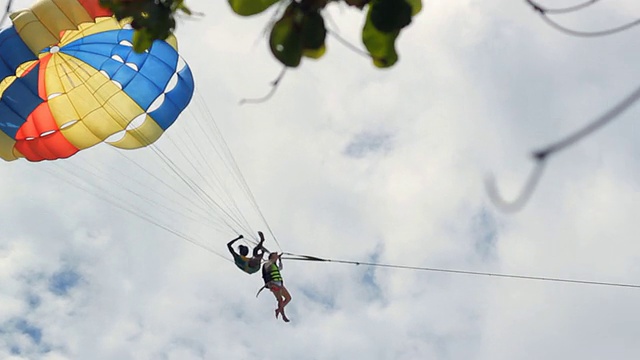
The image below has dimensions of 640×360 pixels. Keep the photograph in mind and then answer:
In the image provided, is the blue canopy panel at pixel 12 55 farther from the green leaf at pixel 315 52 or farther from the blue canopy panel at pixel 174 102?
the green leaf at pixel 315 52

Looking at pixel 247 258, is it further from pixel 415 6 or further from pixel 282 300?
pixel 415 6

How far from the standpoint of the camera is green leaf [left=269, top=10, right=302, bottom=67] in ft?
6.29

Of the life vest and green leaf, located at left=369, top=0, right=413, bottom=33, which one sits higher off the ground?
green leaf, located at left=369, top=0, right=413, bottom=33

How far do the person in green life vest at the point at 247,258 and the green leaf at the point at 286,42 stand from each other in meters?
12.1

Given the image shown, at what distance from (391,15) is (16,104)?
12306 millimetres

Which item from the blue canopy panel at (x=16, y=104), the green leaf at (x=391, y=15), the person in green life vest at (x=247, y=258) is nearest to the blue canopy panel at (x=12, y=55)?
the blue canopy panel at (x=16, y=104)

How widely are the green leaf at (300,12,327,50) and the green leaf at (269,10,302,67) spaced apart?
17mm

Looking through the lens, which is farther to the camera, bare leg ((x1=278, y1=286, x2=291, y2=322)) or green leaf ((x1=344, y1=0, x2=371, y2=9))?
bare leg ((x1=278, y1=286, x2=291, y2=322))

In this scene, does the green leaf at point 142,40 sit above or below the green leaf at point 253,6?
below

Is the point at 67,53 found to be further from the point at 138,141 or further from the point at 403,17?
the point at 403,17

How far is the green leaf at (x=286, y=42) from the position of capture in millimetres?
1916

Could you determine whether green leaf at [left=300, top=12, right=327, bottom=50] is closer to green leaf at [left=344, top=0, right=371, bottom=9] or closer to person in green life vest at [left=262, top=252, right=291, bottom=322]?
green leaf at [left=344, top=0, right=371, bottom=9]

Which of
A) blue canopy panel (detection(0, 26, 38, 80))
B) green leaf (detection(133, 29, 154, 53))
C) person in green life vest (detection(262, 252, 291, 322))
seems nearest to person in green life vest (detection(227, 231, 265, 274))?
person in green life vest (detection(262, 252, 291, 322))

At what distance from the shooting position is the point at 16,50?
12.5 m
